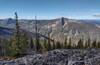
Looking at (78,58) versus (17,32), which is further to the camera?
(17,32)

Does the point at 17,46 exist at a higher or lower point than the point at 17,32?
lower

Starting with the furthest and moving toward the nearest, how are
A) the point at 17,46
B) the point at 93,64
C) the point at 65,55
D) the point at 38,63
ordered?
the point at 17,46
the point at 65,55
the point at 38,63
the point at 93,64

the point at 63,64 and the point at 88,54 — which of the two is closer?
the point at 63,64

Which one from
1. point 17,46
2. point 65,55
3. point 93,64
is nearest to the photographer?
point 93,64

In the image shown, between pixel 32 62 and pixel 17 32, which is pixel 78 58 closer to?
pixel 32 62

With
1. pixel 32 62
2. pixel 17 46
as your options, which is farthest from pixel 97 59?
pixel 17 46

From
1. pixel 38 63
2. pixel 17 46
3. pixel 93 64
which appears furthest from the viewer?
pixel 17 46

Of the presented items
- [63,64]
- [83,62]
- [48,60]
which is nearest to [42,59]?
[48,60]

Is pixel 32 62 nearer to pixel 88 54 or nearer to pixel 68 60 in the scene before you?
pixel 68 60

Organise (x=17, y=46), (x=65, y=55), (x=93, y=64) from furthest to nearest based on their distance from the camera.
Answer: (x=17, y=46)
(x=65, y=55)
(x=93, y=64)
